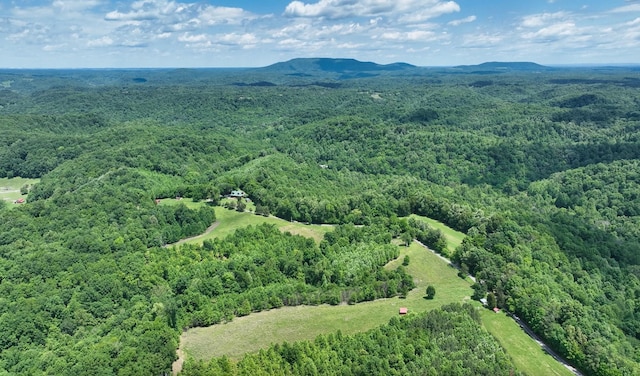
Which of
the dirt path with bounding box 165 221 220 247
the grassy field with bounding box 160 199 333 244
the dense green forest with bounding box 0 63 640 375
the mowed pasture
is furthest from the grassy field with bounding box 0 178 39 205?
the mowed pasture

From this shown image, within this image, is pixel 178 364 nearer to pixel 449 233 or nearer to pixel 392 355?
pixel 392 355

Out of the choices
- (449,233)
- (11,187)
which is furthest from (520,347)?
(11,187)

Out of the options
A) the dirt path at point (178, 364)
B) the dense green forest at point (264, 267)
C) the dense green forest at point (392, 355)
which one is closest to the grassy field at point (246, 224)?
the dense green forest at point (264, 267)

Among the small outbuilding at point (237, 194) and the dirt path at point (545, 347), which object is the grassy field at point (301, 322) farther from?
the small outbuilding at point (237, 194)

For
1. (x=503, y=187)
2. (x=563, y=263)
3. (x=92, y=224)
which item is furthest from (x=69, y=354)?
(x=503, y=187)

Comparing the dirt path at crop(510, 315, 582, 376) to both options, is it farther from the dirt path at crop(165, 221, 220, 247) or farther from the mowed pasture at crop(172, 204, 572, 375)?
the dirt path at crop(165, 221, 220, 247)
